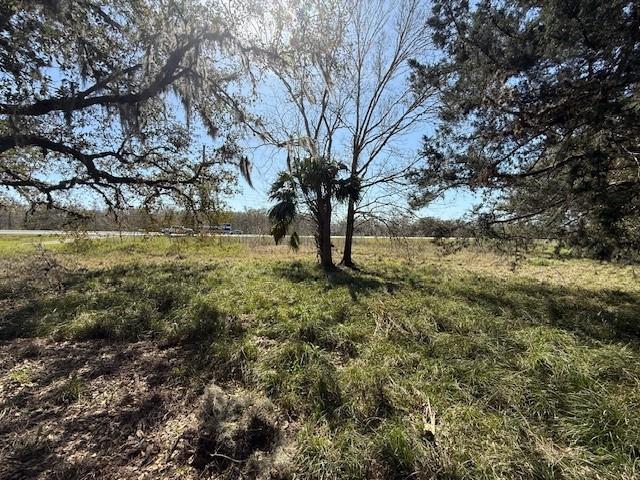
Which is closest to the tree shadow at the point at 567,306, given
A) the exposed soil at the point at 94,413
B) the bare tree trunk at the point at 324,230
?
the bare tree trunk at the point at 324,230

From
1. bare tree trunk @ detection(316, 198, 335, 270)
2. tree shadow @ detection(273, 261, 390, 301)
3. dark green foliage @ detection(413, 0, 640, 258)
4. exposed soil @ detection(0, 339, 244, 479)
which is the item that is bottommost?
exposed soil @ detection(0, 339, 244, 479)

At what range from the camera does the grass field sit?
1.86 meters

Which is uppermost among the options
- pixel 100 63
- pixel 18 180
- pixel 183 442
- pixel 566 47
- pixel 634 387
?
pixel 100 63

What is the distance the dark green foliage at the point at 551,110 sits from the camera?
353 centimetres

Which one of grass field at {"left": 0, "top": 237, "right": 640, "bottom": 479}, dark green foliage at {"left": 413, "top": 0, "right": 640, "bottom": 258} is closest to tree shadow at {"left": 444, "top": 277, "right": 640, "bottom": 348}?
grass field at {"left": 0, "top": 237, "right": 640, "bottom": 479}

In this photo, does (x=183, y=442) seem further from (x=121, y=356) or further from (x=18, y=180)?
(x=18, y=180)

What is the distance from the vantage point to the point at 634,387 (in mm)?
2479

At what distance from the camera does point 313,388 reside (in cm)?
257

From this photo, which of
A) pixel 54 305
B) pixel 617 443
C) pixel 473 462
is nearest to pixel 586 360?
pixel 617 443

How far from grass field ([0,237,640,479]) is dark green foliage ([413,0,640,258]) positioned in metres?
1.69

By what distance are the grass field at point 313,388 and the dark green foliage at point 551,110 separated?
1.69 m

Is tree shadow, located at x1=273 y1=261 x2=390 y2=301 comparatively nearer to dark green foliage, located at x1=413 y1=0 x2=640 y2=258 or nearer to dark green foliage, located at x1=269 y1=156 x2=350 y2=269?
dark green foliage, located at x1=269 y1=156 x2=350 y2=269

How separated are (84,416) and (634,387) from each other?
13.9 ft

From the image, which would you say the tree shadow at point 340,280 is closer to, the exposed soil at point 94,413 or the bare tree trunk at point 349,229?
the bare tree trunk at point 349,229
